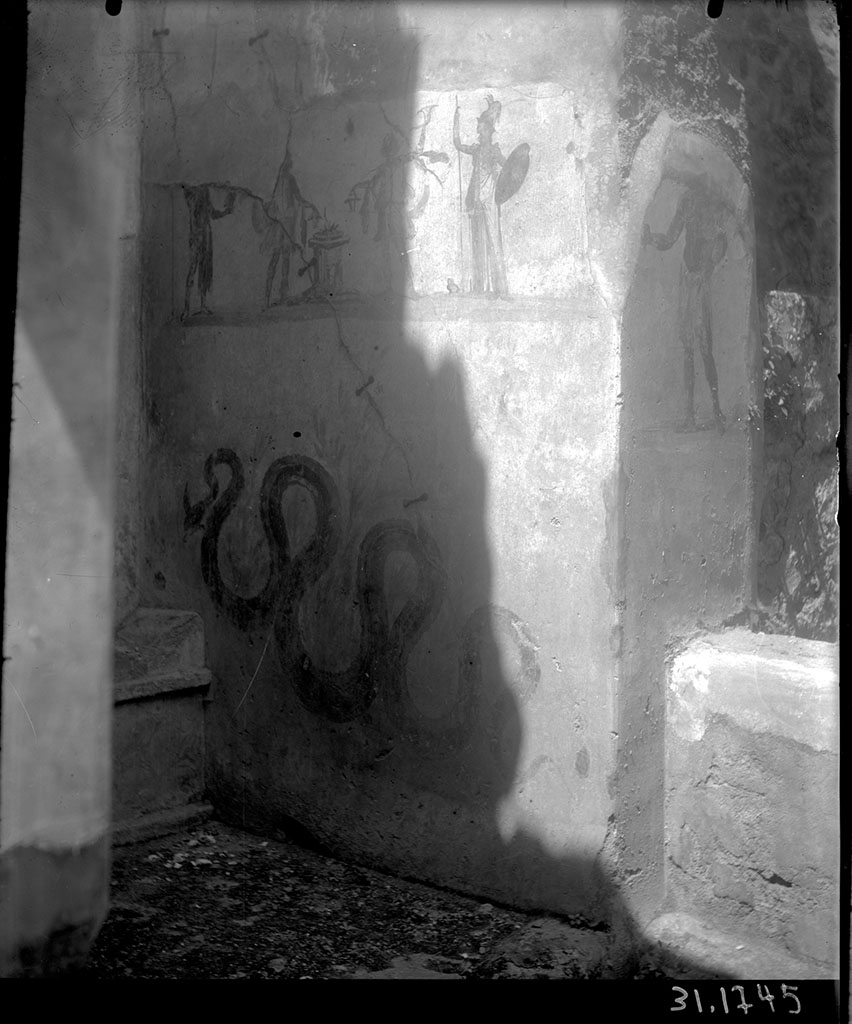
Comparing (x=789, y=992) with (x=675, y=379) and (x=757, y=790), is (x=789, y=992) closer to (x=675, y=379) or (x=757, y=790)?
(x=757, y=790)

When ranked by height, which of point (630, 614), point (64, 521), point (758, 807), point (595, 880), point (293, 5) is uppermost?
point (293, 5)

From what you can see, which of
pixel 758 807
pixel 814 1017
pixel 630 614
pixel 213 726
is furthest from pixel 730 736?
pixel 213 726

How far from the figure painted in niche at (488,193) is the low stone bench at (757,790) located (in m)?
1.10

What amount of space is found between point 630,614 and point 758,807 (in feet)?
1.81

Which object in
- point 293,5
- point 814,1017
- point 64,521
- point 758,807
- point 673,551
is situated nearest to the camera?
point 814,1017

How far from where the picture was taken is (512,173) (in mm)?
2932

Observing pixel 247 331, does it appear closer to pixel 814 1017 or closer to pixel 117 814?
pixel 117 814

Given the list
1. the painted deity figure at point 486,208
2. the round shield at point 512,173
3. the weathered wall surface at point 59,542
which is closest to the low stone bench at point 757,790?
the painted deity figure at point 486,208

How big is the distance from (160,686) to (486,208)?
1733 millimetres

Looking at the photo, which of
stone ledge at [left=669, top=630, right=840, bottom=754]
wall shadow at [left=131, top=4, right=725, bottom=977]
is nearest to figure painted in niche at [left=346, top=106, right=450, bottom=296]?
wall shadow at [left=131, top=4, right=725, bottom=977]

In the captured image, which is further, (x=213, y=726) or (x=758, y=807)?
(x=213, y=726)

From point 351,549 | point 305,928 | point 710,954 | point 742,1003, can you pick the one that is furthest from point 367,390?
point 742,1003

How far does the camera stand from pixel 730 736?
2.83 meters

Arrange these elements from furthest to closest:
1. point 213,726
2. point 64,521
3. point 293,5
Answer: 1. point 213,726
2. point 293,5
3. point 64,521
